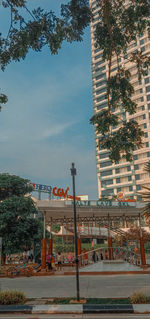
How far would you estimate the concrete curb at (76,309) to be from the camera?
833cm

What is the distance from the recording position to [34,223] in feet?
86.5

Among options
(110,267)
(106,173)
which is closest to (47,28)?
(110,267)

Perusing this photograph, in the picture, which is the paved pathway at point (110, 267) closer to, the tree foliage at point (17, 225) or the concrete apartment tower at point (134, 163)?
the tree foliage at point (17, 225)

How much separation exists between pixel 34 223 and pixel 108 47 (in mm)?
19805

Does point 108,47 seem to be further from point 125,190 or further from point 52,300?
point 125,190

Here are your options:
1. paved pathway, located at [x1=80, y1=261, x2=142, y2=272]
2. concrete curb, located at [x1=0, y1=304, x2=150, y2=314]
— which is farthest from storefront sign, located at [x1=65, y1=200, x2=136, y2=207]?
concrete curb, located at [x1=0, y1=304, x2=150, y2=314]

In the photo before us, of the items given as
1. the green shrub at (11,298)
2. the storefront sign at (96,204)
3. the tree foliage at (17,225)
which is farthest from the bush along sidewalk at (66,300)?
the tree foliage at (17,225)

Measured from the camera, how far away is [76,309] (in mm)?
8586

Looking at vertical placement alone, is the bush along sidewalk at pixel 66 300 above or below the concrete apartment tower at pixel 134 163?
below

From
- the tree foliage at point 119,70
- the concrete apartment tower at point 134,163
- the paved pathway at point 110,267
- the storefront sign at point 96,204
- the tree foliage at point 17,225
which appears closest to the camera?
the tree foliage at point 119,70

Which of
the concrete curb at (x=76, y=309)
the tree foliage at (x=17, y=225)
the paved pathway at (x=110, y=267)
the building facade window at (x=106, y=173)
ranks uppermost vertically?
the building facade window at (x=106, y=173)

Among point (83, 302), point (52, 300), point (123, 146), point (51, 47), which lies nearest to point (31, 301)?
point (52, 300)

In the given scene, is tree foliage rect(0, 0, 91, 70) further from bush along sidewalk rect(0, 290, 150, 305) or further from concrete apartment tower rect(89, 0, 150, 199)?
concrete apartment tower rect(89, 0, 150, 199)

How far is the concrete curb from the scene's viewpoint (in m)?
8.33
